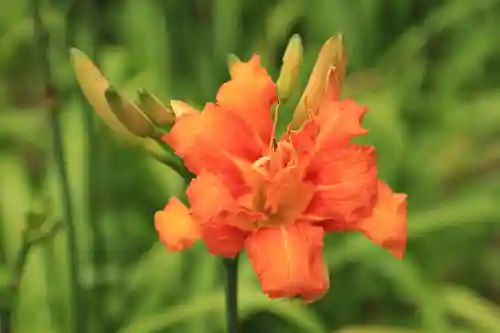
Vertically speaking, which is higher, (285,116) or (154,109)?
(285,116)

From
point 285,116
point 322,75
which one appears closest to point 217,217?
point 322,75

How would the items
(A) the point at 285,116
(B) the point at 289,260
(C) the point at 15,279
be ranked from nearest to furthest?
1. (B) the point at 289,260
2. (C) the point at 15,279
3. (A) the point at 285,116

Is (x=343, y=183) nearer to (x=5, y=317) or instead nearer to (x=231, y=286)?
(x=231, y=286)

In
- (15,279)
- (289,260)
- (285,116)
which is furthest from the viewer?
(285,116)

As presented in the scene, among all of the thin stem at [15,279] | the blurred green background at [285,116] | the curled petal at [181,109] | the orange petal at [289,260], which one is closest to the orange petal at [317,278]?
the orange petal at [289,260]

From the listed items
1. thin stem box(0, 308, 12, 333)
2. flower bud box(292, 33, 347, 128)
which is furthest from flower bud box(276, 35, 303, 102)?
thin stem box(0, 308, 12, 333)

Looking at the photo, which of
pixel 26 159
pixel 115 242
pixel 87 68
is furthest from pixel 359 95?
pixel 87 68
